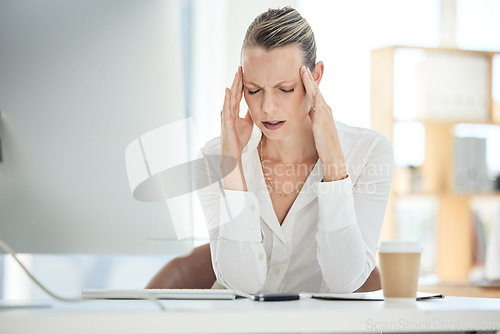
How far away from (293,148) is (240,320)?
1.06 m

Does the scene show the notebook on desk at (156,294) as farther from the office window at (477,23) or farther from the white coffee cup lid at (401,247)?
the office window at (477,23)

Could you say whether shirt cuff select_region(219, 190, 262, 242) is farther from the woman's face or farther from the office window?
the office window

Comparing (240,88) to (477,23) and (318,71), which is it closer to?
(318,71)

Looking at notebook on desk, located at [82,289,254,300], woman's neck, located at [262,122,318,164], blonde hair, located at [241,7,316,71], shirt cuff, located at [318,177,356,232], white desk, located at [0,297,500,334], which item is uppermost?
blonde hair, located at [241,7,316,71]

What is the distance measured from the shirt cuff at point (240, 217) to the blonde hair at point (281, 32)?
0.39 metres

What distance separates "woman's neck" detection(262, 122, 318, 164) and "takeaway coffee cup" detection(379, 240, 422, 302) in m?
0.70

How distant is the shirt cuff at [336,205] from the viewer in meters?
1.33

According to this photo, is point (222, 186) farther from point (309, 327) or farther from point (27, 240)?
point (309, 327)

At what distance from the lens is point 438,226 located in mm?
3516

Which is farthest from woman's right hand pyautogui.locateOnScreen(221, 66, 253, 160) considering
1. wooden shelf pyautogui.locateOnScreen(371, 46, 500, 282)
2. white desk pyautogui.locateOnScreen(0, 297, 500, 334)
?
wooden shelf pyautogui.locateOnScreen(371, 46, 500, 282)

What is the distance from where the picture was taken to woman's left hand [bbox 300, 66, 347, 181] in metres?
1.41

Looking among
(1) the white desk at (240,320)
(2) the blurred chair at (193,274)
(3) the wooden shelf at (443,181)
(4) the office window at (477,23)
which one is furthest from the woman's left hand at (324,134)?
(4) the office window at (477,23)

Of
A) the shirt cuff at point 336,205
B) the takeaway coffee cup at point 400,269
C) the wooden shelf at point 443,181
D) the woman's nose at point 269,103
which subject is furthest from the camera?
the wooden shelf at point 443,181

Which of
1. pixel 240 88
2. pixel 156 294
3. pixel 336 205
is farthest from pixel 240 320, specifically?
pixel 240 88
